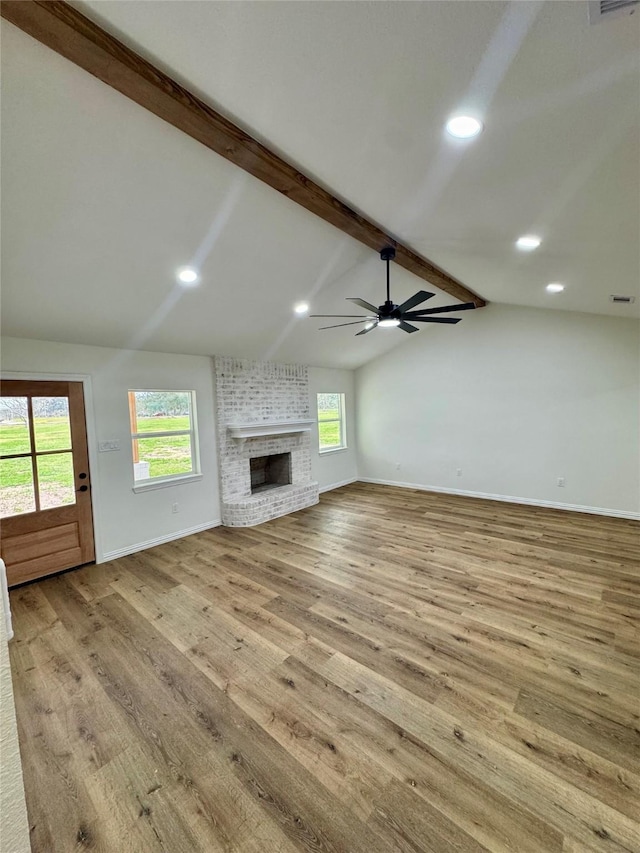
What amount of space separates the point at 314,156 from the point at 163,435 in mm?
3662

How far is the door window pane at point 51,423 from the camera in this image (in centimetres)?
362

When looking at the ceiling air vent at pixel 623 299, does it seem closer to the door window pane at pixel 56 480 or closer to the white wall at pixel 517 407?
the white wall at pixel 517 407

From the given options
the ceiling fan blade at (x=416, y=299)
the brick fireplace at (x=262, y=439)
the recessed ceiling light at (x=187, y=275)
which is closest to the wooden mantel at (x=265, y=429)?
the brick fireplace at (x=262, y=439)

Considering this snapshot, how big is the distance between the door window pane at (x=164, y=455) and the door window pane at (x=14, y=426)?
3.68 ft

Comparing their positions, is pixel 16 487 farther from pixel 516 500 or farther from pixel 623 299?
pixel 516 500

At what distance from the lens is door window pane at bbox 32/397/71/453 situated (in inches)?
142

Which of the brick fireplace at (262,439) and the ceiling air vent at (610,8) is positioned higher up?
the ceiling air vent at (610,8)

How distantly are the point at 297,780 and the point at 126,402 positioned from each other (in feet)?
12.8

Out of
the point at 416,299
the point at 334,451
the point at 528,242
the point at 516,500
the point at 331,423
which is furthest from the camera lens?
the point at 331,423

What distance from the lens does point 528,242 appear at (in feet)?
9.14

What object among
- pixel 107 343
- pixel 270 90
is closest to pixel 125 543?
pixel 107 343

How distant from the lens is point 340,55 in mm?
1356

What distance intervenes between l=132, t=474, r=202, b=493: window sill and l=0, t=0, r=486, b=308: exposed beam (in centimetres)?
358

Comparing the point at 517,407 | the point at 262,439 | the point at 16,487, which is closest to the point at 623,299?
the point at 517,407
